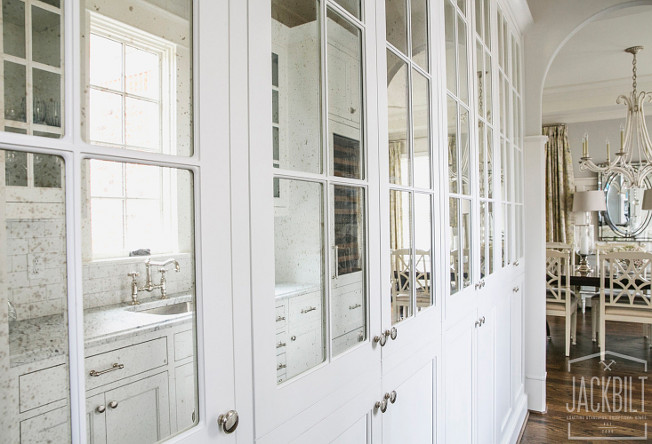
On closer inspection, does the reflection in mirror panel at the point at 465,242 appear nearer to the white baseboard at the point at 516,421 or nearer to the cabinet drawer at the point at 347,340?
the cabinet drawer at the point at 347,340

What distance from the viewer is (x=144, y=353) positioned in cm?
58

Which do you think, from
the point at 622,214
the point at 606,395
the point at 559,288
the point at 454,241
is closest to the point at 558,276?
the point at 559,288

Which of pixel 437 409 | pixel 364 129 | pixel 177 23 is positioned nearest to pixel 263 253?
pixel 177 23

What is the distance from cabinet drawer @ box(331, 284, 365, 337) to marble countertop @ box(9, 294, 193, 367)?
0.44 m

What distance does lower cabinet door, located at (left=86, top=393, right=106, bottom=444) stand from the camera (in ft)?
1.70

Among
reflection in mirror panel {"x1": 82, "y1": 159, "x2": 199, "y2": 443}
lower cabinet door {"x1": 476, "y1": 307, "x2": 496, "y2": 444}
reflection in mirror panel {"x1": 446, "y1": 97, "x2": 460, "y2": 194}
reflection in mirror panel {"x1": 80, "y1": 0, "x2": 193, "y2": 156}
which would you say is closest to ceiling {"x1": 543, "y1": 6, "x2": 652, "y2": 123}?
reflection in mirror panel {"x1": 446, "y1": 97, "x2": 460, "y2": 194}

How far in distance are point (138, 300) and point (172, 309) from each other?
6 cm

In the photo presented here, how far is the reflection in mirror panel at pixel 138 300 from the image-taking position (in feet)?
1.73

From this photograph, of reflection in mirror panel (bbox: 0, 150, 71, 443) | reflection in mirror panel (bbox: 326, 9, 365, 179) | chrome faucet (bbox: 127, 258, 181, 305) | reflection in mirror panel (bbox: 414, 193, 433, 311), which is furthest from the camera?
reflection in mirror panel (bbox: 414, 193, 433, 311)

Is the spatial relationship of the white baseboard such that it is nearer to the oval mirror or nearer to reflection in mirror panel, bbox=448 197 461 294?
reflection in mirror panel, bbox=448 197 461 294

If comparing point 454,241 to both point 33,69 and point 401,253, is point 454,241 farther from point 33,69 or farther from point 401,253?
point 33,69

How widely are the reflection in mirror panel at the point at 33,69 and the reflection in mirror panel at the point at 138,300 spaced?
0.07m

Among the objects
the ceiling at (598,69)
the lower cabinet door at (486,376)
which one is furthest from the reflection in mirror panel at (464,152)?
the ceiling at (598,69)

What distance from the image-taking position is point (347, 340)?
3.45 ft
